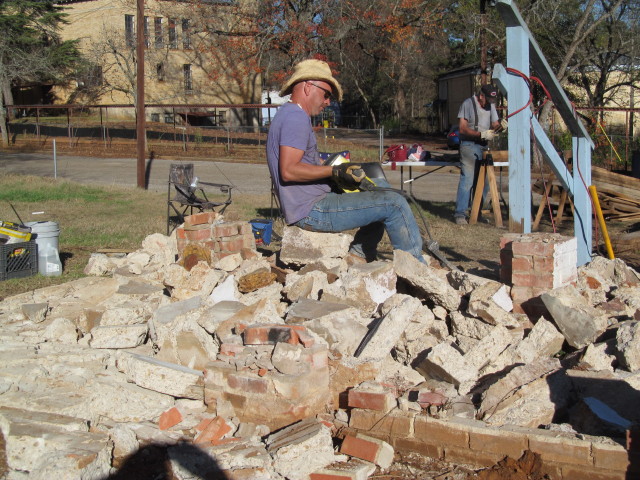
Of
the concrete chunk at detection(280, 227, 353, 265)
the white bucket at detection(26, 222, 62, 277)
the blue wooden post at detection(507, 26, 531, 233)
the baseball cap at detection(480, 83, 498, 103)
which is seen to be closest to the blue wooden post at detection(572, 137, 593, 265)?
the blue wooden post at detection(507, 26, 531, 233)

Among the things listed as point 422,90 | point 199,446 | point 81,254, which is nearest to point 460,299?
point 199,446

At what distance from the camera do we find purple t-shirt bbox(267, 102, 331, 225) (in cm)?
463

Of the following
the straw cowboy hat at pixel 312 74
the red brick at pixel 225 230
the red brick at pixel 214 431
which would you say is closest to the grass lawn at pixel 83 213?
the red brick at pixel 225 230

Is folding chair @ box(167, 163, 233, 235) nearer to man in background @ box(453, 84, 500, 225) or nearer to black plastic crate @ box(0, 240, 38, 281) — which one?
black plastic crate @ box(0, 240, 38, 281)

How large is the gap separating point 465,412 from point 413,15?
82.2ft

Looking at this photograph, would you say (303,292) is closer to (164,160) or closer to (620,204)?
(620,204)

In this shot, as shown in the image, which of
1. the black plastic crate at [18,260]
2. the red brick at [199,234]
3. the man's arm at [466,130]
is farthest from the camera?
the man's arm at [466,130]

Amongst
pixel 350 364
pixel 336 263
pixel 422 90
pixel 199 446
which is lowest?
pixel 199 446

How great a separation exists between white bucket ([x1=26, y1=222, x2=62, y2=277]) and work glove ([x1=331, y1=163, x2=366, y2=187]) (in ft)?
12.2

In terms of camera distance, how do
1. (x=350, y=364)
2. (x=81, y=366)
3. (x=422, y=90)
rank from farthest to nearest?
(x=422, y=90) < (x=81, y=366) < (x=350, y=364)

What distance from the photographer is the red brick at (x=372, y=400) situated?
3.58 meters

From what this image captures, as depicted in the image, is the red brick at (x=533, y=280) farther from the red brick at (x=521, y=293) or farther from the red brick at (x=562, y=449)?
the red brick at (x=562, y=449)

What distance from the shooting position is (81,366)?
4.26m

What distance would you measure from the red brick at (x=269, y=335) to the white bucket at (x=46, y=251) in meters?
3.72
